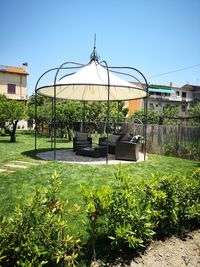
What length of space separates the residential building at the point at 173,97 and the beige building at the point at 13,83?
22590mm

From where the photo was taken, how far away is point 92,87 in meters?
12.2

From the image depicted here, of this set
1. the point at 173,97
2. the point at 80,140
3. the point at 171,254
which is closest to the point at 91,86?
the point at 80,140

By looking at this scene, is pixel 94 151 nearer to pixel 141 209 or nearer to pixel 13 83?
pixel 141 209

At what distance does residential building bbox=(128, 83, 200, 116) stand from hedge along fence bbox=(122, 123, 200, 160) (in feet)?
130

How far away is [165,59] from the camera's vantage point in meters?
17.6

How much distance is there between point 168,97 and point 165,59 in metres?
38.1

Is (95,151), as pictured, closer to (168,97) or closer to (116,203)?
(116,203)

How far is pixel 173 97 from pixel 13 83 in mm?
35282

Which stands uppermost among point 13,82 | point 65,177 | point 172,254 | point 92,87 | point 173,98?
point 173,98

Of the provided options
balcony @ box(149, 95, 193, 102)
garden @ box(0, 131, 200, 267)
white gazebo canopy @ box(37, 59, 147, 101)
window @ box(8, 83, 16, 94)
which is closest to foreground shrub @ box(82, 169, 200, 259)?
garden @ box(0, 131, 200, 267)

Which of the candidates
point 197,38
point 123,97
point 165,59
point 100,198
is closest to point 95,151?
point 123,97

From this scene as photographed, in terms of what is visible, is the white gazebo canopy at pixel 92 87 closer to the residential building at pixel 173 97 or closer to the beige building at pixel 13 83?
the beige building at pixel 13 83

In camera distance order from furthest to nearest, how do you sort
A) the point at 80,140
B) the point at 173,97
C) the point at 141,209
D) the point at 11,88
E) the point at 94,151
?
the point at 173,97
the point at 11,88
the point at 80,140
the point at 94,151
the point at 141,209

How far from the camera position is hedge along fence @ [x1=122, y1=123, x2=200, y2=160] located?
959 cm
